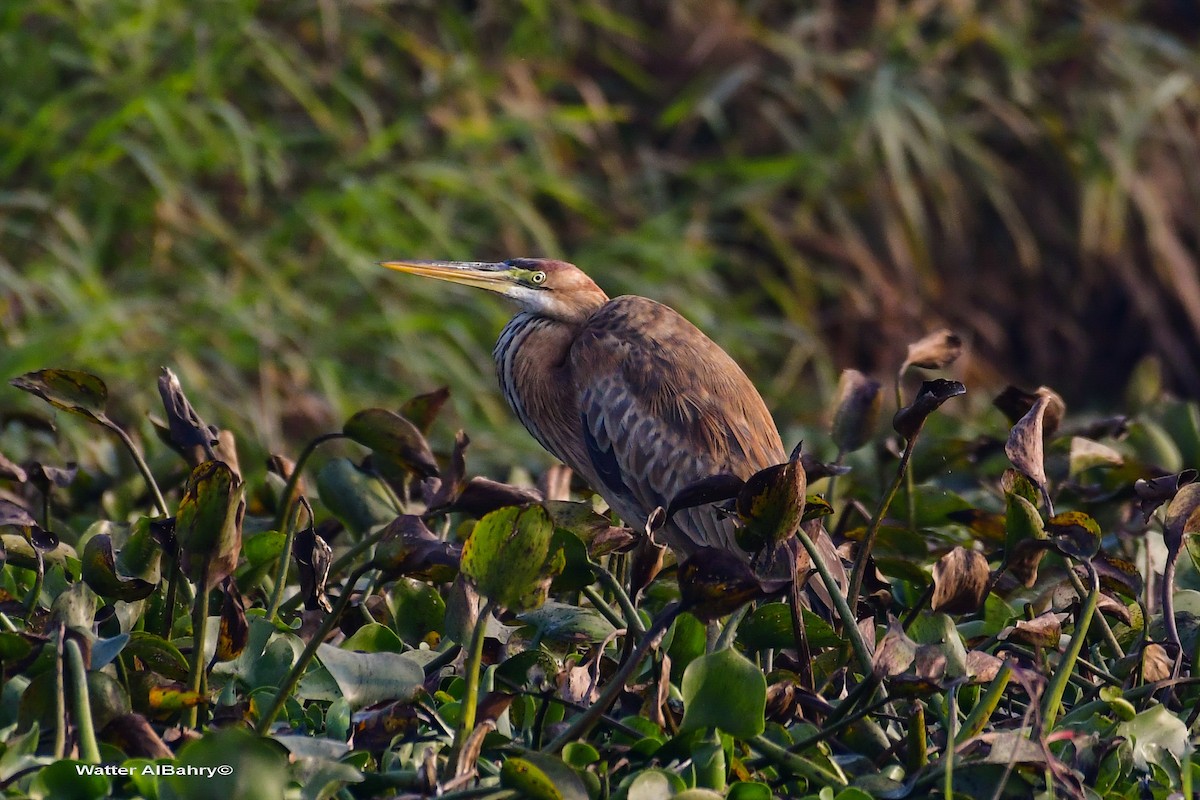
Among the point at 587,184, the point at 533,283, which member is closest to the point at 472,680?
the point at 533,283

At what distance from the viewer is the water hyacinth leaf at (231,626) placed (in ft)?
6.81

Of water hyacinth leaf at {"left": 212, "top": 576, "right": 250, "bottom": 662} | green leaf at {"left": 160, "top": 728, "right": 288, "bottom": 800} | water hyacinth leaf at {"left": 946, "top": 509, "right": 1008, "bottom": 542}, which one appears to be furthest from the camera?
water hyacinth leaf at {"left": 946, "top": 509, "right": 1008, "bottom": 542}

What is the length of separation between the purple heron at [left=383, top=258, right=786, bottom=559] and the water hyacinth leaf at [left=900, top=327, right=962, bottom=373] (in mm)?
611

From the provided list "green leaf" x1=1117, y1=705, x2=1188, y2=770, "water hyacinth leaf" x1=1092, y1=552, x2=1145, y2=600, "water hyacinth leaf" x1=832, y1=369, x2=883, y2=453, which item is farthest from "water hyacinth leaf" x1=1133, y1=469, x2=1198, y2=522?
"water hyacinth leaf" x1=832, y1=369, x2=883, y2=453

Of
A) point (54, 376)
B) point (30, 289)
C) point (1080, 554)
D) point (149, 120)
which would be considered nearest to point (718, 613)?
point (1080, 554)

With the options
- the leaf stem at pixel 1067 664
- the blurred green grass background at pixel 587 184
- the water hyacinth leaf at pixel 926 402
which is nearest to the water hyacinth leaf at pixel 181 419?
the water hyacinth leaf at pixel 926 402

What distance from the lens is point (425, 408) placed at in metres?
2.86

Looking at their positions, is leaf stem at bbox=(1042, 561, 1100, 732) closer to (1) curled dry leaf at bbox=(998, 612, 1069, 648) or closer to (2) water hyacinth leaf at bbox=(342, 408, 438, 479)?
(1) curled dry leaf at bbox=(998, 612, 1069, 648)

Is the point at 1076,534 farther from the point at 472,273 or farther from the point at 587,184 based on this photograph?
the point at 587,184

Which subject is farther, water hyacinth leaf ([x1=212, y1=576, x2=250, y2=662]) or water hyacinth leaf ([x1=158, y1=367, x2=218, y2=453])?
water hyacinth leaf ([x1=158, y1=367, x2=218, y2=453])

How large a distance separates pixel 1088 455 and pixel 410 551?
1.38 metres

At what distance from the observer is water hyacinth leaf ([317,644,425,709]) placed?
200cm

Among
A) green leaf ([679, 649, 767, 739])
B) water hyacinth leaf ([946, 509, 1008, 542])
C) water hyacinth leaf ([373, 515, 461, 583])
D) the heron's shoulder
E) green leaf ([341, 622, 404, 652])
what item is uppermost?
water hyacinth leaf ([373, 515, 461, 583])

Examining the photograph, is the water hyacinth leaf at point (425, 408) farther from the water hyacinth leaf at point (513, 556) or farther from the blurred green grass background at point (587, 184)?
the blurred green grass background at point (587, 184)
